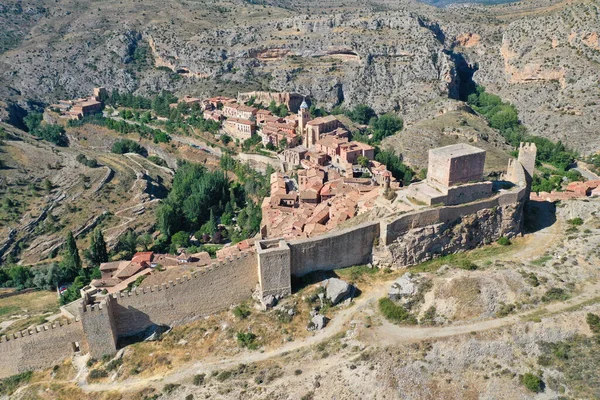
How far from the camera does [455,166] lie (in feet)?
121

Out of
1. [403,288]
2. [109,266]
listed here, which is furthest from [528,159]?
[109,266]

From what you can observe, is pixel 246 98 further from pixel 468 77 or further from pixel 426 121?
pixel 468 77

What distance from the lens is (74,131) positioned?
322 feet

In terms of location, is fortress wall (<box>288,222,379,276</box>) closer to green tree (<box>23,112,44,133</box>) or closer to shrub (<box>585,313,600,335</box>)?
shrub (<box>585,313,600,335</box>)

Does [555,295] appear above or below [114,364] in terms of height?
above

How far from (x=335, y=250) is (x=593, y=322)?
630 inches

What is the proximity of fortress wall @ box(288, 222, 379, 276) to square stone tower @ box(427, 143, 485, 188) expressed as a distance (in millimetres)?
6345

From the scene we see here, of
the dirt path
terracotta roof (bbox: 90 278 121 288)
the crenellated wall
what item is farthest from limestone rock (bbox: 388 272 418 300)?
terracotta roof (bbox: 90 278 121 288)

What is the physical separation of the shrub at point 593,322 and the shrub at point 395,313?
10013 millimetres

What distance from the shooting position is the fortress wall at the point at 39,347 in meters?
31.0

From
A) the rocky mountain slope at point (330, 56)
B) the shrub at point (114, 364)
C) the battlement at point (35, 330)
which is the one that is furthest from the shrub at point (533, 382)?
the rocky mountain slope at point (330, 56)

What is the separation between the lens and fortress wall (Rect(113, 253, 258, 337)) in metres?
31.6

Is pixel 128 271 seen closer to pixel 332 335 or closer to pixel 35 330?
pixel 35 330

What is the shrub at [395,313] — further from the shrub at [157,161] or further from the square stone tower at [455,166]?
the shrub at [157,161]
